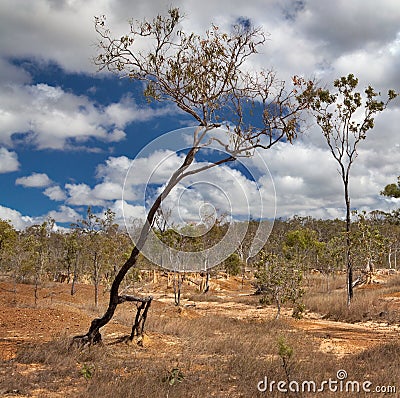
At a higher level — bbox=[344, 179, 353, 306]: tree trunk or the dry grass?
bbox=[344, 179, 353, 306]: tree trunk

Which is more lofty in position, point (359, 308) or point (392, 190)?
point (392, 190)

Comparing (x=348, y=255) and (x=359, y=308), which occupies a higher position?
(x=348, y=255)

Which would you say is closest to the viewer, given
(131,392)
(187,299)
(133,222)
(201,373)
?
(131,392)

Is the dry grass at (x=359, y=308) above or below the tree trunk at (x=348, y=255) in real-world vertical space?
below

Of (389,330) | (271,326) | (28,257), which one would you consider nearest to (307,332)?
(271,326)

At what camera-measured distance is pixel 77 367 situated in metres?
7.55

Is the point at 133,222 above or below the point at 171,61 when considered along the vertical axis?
below

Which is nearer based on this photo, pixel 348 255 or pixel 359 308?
pixel 359 308

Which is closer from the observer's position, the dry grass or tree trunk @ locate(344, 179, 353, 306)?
the dry grass

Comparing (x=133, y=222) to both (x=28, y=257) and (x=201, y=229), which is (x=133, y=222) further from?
(x=28, y=257)

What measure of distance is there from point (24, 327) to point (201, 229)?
6.26 m

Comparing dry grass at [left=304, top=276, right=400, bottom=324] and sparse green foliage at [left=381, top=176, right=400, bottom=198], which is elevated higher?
sparse green foliage at [left=381, top=176, right=400, bottom=198]

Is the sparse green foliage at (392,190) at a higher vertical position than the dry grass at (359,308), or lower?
higher

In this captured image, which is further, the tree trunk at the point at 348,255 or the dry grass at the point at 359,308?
the tree trunk at the point at 348,255
